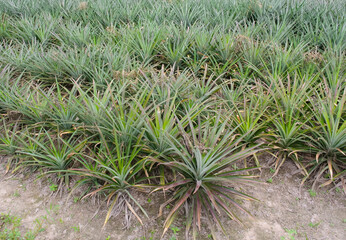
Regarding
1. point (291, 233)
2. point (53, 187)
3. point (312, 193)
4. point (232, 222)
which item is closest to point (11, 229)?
point (53, 187)

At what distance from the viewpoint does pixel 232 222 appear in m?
2.00

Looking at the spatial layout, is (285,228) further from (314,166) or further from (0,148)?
(0,148)

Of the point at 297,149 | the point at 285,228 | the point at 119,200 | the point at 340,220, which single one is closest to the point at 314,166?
the point at 297,149

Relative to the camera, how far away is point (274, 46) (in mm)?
3410

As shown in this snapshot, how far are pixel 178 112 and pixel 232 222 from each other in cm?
109

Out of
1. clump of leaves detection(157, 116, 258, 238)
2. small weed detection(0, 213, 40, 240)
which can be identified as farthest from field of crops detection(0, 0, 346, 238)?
small weed detection(0, 213, 40, 240)

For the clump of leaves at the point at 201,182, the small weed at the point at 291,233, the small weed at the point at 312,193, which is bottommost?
the small weed at the point at 312,193

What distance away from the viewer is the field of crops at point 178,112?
2.05 meters

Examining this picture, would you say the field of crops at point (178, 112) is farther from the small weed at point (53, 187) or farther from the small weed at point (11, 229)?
the small weed at point (11, 229)

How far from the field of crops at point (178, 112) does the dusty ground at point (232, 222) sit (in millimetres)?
95

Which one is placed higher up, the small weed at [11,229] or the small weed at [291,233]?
the small weed at [11,229]

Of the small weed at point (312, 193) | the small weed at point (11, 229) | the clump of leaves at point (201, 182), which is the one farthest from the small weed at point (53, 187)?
the small weed at point (312, 193)

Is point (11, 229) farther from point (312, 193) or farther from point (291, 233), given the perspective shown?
point (312, 193)

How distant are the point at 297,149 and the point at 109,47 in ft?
7.51
